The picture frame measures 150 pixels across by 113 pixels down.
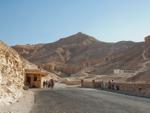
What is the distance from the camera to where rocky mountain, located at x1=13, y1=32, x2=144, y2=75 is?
115956 mm

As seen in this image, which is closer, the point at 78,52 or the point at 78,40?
the point at 78,52

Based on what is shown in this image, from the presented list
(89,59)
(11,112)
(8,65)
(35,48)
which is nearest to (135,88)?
(8,65)

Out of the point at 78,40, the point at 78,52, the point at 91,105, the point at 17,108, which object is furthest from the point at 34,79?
the point at 78,40

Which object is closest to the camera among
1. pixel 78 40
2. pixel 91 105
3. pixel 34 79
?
pixel 91 105

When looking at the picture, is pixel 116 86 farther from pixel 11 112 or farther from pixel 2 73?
pixel 11 112

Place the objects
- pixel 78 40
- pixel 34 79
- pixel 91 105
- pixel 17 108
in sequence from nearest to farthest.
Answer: pixel 17 108 < pixel 91 105 < pixel 34 79 < pixel 78 40

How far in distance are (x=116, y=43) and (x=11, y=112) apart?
15189 centimetres

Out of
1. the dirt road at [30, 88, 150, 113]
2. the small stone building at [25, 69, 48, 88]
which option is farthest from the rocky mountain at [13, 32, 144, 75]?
the dirt road at [30, 88, 150, 113]

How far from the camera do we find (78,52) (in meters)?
162

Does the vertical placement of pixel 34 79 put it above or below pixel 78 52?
below

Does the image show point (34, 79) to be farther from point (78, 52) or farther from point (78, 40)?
point (78, 40)

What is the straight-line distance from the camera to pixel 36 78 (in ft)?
182

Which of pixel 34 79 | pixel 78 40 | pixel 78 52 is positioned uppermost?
pixel 78 40

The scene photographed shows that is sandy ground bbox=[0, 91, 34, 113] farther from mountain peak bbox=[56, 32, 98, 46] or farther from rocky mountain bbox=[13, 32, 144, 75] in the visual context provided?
mountain peak bbox=[56, 32, 98, 46]
